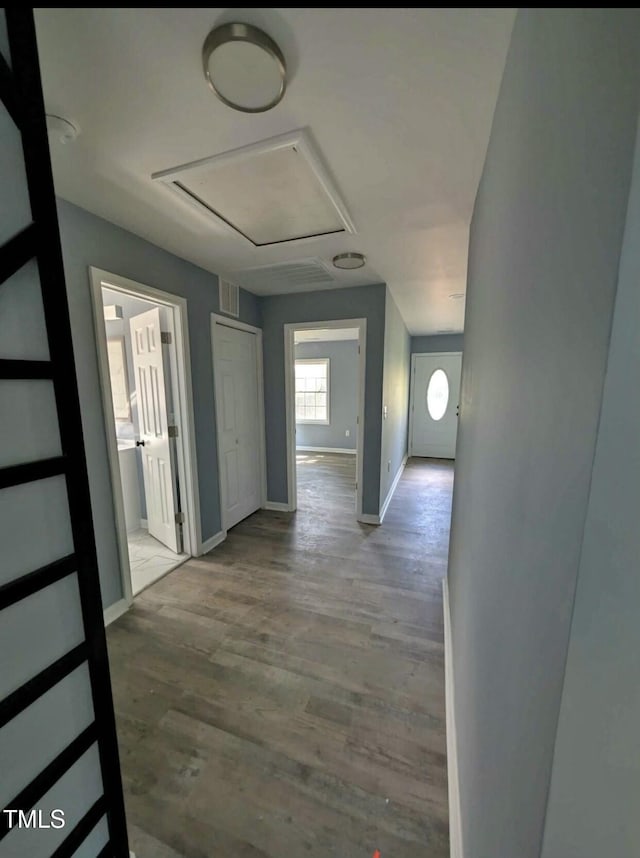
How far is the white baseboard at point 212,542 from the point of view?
2938 mm

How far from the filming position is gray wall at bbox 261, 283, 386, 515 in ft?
10.8

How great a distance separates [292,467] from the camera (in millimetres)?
3879

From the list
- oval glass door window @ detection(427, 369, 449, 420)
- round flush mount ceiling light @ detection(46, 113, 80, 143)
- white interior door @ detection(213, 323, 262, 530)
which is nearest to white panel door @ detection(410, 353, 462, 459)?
oval glass door window @ detection(427, 369, 449, 420)

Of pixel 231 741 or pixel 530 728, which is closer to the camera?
pixel 530 728

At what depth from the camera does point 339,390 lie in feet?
22.8

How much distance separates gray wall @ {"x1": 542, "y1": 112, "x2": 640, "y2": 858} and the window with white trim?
21.9ft

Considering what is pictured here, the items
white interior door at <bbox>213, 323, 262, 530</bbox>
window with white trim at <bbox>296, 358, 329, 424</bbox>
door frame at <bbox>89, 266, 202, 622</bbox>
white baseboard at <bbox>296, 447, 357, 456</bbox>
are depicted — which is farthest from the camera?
window with white trim at <bbox>296, 358, 329, 424</bbox>

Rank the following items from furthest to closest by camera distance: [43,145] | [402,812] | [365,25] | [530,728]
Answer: [402,812] < [365,25] < [43,145] < [530,728]

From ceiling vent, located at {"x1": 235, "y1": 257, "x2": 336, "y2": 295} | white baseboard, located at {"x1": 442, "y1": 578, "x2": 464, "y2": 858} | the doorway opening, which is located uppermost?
ceiling vent, located at {"x1": 235, "y1": 257, "x2": 336, "y2": 295}

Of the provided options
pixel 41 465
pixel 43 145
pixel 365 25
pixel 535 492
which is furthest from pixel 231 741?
pixel 365 25

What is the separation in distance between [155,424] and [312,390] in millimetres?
4544

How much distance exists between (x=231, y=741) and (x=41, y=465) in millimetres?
1380

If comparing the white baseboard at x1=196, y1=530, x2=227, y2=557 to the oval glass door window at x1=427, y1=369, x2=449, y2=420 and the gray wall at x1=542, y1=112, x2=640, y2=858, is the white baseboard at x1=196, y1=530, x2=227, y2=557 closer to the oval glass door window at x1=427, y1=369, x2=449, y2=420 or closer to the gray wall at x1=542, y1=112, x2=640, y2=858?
the gray wall at x1=542, y1=112, x2=640, y2=858

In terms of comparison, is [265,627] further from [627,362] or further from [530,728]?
[627,362]
